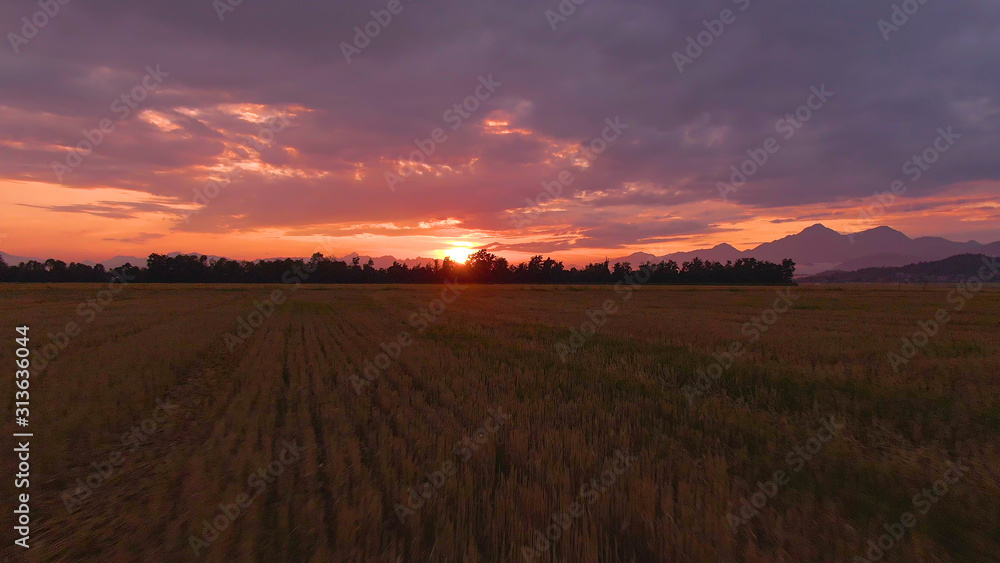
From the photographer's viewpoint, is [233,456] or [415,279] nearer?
[233,456]

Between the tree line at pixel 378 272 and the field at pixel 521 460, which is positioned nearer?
the field at pixel 521 460

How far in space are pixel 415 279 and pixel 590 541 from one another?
389 ft

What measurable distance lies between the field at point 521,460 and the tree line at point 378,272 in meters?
104

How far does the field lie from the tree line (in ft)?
340

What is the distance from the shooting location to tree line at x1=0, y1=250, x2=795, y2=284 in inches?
4178

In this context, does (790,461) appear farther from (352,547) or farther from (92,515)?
(92,515)

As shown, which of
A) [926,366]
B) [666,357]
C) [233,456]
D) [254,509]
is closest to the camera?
[254,509]

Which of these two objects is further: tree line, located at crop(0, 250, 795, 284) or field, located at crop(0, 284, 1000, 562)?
tree line, located at crop(0, 250, 795, 284)

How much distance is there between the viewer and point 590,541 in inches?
118

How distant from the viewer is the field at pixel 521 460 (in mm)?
3139

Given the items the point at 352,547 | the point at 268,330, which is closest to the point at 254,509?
the point at 352,547

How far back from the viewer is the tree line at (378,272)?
348 feet

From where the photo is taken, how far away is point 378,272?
12219cm

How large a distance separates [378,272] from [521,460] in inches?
4839
